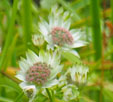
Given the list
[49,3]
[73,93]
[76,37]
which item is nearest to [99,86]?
[76,37]

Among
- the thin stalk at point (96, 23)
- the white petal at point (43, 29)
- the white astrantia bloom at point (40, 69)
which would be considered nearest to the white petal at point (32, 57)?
the white astrantia bloom at point (40, 69)

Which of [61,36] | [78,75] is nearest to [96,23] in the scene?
[61,36]

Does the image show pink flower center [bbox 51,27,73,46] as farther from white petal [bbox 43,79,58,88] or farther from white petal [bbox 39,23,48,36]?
white petal [bbox 43,79,58,88]

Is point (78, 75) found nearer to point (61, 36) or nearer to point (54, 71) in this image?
point (54, 71)

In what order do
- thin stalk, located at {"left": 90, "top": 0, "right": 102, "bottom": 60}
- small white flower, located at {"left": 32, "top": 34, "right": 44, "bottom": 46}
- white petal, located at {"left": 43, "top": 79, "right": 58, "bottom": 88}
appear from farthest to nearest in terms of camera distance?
thin stalk, located at {"left": 90, "top": 0, "right": 102, "bottom": 60} → small white flower, located at {"left": 32, "top": 34, "right": 44, "bottom": 46} → white petal, located at {"left": 43, "top": 79, "right": 58, "bottom": 88}

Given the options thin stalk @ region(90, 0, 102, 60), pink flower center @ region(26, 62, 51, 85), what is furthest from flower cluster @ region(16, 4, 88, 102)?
thin stalk @ region(90, 0, 102, 60)

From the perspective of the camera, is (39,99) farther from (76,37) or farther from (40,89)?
(76,37)

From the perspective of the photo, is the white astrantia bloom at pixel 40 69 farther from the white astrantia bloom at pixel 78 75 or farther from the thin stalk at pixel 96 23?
the thin stalk at pixel 96 23
